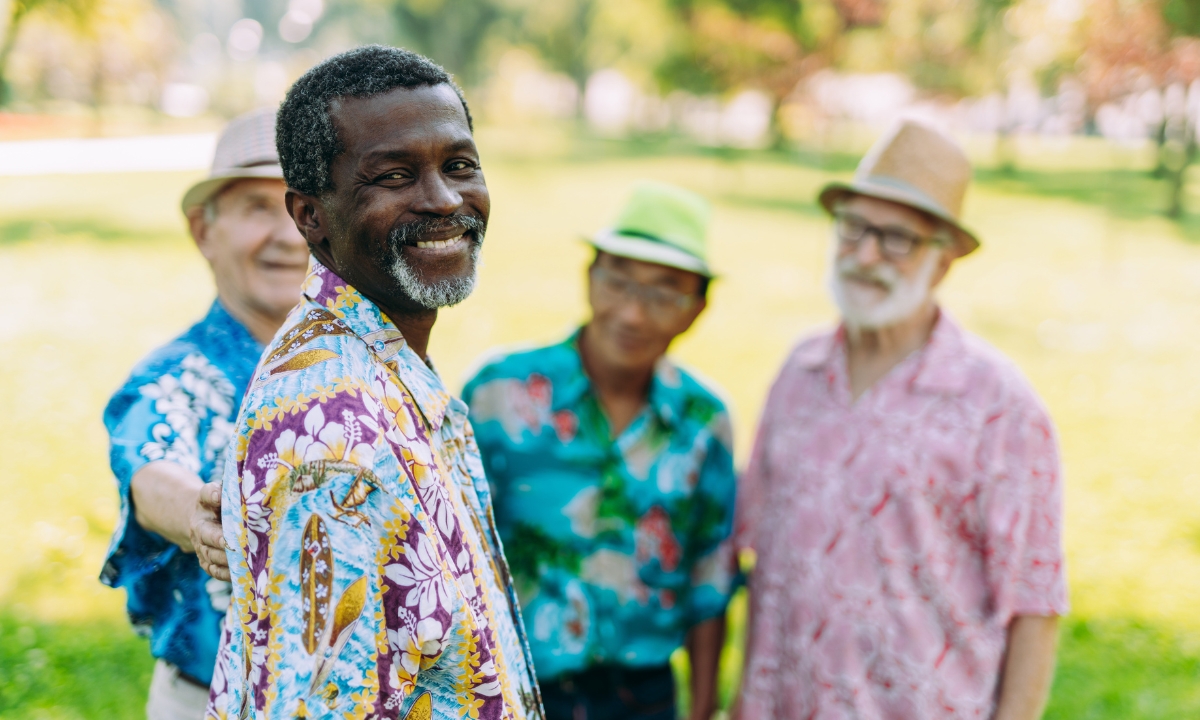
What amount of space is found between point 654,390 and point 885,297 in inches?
31.0

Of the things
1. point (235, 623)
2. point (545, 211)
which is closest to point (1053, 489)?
point (235, 623)

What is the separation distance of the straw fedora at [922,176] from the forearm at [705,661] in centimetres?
147

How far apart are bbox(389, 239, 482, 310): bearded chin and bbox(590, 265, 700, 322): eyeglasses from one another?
135 cm

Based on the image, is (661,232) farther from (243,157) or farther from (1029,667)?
(1029,667)

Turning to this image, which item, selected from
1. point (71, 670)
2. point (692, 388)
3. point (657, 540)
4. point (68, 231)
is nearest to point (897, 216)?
point (692, 388)

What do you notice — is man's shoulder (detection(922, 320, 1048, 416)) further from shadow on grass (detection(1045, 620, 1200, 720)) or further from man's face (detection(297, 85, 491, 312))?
shadow on grass (detection(1045, 620, 1200, 720))

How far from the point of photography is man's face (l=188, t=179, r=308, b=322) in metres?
2.43

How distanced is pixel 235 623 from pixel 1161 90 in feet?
58.6

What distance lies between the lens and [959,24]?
2889cm

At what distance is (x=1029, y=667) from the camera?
8.88 feet

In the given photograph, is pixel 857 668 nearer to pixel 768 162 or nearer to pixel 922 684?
pixel 922 684

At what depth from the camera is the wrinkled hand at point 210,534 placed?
64.7 inches

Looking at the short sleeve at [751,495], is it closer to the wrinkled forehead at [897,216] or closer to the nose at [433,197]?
the wrinkled forehead at [897,216]

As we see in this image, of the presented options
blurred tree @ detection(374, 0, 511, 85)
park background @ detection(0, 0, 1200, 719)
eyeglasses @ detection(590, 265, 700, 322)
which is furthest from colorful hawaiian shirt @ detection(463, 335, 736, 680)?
blurred tree @ detection(374, 0, 511, 85)
